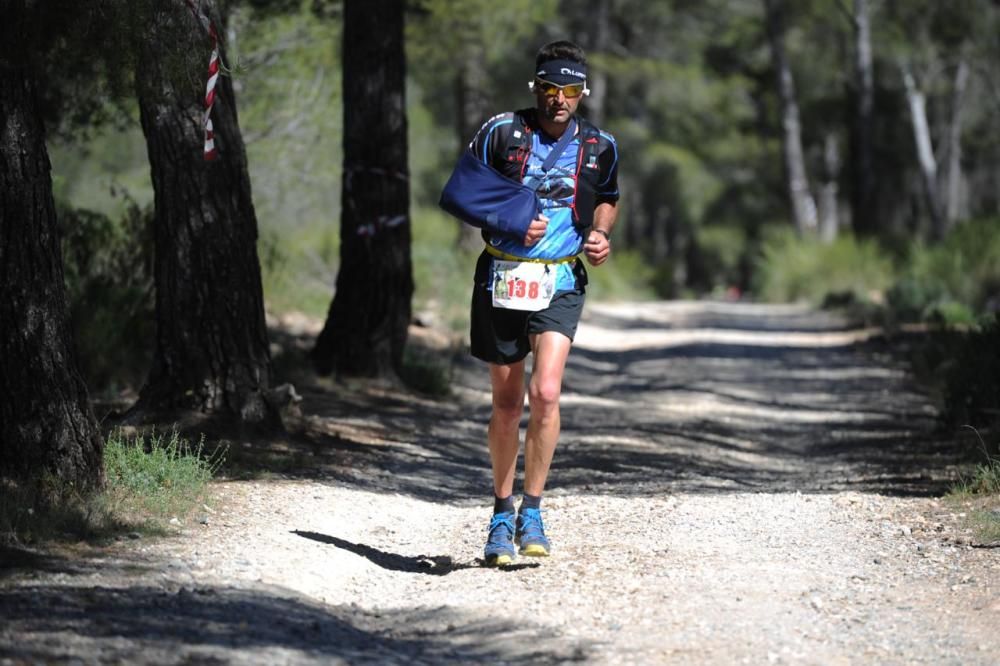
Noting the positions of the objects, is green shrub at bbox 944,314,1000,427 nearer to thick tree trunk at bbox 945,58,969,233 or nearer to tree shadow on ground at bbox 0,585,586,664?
tree shadow on ground at bbox 0,585,586,664

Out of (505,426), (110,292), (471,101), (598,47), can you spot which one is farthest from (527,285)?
(598,47)

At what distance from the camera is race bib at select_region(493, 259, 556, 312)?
6.62 m

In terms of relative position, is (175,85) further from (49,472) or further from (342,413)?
(342,413)

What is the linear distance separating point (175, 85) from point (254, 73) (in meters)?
9.92

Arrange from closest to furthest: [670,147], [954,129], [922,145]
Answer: [922,145], [954,129], [670,147]

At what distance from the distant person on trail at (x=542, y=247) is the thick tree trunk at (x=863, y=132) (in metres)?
29.9

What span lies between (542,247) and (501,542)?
121 centimetres

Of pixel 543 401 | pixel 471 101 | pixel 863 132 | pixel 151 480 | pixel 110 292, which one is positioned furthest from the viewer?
pixel 863 132

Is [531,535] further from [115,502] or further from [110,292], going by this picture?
[110,292]

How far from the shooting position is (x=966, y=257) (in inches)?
A: 912

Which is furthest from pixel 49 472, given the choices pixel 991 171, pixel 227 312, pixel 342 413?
pixel 991 171

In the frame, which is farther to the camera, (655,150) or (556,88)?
(655,150)

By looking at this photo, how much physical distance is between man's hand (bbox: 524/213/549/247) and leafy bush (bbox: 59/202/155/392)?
5476 mm

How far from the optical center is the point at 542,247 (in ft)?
21.8
